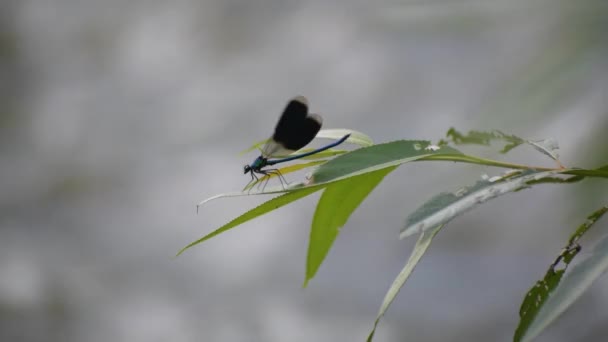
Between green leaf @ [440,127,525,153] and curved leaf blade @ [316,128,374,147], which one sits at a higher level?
green leaf @ [440,127,525,153]

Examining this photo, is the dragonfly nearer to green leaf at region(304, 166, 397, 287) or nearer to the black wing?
the black wing

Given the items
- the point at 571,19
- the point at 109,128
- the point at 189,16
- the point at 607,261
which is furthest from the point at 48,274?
the point at 607,261

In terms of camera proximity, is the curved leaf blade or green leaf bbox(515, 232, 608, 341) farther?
the curved leaf blade

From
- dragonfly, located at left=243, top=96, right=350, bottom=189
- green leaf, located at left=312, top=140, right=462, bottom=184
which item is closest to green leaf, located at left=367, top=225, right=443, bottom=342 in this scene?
green leaf, located at left=312, top=140, right=462, bottom=184

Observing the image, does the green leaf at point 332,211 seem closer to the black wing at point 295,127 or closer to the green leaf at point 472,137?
the green leaf at point 472,137

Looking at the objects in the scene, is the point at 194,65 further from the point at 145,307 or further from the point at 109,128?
the point at 145,307

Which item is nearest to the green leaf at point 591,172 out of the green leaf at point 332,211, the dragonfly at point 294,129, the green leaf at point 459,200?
the green leaf at point 459,200
